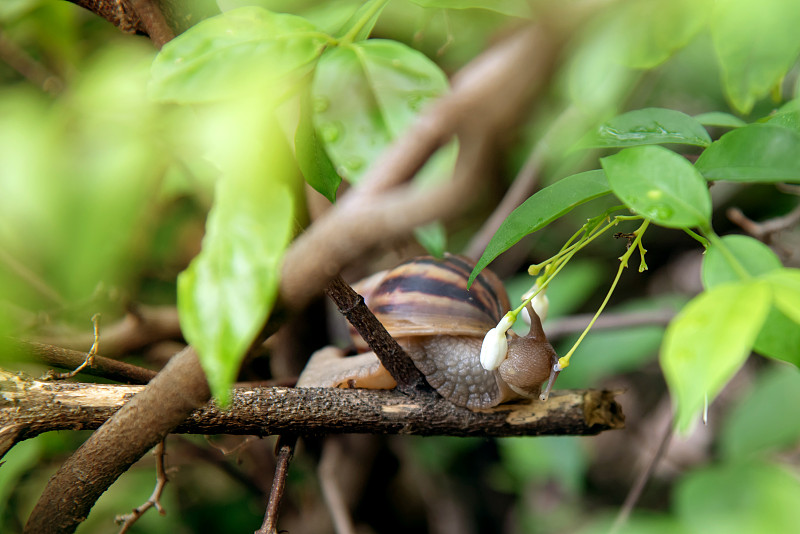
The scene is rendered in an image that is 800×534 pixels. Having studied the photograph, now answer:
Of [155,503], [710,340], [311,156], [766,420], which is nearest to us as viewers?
[710,340]

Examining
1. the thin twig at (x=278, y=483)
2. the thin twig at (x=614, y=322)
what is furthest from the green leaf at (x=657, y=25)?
the thin twig at (x=614, y=322)

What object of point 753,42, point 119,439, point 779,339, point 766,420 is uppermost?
point 753,42

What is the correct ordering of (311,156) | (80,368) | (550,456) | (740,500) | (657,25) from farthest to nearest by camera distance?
(550,456) < (740,500) < (80,368) < (311,156) < (657,25)

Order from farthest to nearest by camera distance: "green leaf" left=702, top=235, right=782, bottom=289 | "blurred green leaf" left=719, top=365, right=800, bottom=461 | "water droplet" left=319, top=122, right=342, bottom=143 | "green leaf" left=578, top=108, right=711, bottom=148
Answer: "blurred green leaf" left=719, top=365, right=800, bottom=461
"green leaf" left=578, top=108, right=711, bottom=148
"water droplet" left=319, top=122, right=342, bottom=143
"green leaf" left=702, top=235, right=782, bottom=289

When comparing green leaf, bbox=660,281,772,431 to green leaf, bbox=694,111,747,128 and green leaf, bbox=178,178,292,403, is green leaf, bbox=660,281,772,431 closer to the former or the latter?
green leaf, bbox=178,178,292,403

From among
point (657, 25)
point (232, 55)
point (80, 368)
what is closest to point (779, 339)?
point (657, 25)

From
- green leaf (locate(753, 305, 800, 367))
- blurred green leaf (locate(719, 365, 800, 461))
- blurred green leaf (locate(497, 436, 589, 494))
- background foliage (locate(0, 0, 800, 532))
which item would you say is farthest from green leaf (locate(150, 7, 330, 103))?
blurred green leaf (locate(719, 365, 800, 461))

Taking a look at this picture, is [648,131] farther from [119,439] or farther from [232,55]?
[119,439]
